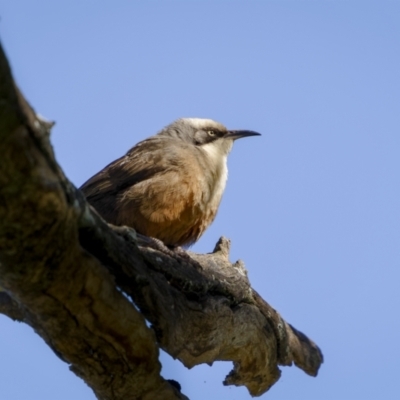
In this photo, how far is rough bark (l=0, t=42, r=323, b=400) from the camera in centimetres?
306

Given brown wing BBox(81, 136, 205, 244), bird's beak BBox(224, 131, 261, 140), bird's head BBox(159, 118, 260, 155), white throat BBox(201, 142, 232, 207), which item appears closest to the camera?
brown wing BBox(81, 136, 205, 244)

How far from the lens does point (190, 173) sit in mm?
7004

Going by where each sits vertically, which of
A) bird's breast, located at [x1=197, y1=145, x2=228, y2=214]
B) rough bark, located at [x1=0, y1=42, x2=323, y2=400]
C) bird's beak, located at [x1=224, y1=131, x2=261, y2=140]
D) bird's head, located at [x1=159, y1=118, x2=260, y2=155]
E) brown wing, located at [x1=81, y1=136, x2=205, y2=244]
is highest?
bird's beak, located at [x1=224, y1=131, x2=261, y2=140]

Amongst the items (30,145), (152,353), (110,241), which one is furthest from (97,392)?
(30,145)

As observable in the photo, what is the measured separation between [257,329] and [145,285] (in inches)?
72.6

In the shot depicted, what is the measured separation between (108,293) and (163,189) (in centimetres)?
298

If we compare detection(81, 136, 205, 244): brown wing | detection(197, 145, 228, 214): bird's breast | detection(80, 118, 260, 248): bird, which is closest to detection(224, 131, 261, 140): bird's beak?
detection(197, 145, 228, 214): bird's breast

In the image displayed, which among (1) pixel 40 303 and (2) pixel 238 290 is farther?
(2) pixel 238 290

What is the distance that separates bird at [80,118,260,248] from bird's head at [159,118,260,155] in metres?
0.27

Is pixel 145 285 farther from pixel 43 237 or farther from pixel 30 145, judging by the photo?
pixel 30 145

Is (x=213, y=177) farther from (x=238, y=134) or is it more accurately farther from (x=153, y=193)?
(x=238, y=134)

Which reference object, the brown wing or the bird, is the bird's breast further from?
the brown wing

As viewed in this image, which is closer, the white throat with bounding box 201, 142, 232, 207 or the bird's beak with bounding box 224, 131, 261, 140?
the white throat with bounding box 201, 142, 232, 207

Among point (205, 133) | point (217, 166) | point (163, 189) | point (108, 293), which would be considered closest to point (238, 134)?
point (205, 133)
